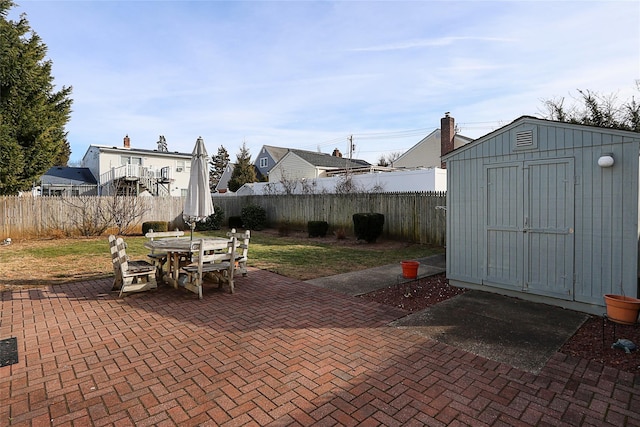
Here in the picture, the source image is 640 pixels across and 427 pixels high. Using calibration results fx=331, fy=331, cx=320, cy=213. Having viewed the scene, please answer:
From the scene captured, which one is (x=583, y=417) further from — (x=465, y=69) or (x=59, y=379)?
(x=465, y=69)

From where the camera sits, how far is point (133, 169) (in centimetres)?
2759

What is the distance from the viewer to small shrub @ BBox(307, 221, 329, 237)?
50.5 feet

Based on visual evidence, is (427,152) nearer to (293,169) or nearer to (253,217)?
(293,169)

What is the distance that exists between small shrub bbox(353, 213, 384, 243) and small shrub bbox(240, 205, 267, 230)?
7527mm

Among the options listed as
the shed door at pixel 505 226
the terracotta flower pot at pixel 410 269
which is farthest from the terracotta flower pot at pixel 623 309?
the terracotta flower pot at pixel 410 269

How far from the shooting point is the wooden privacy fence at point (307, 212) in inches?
493

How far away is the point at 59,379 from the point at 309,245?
10.1m

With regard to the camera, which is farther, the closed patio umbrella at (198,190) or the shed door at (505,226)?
the closed patio umbrella at (198,190)

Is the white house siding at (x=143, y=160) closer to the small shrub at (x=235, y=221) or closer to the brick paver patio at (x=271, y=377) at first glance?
the small shrub at (x=235, y=221)

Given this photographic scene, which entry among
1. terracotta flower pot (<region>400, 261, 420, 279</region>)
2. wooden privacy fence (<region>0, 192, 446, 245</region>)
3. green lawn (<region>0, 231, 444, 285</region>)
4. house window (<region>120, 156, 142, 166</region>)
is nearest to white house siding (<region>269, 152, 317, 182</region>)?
wooden privacy fence (<region>0, 192, 446, 245</region>)

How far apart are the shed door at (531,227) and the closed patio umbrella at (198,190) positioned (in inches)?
211

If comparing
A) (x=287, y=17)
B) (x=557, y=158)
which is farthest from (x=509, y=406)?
(x=287, y=17)

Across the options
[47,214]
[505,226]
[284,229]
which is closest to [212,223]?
[284,229]

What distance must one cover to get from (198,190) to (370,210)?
30.2ft
